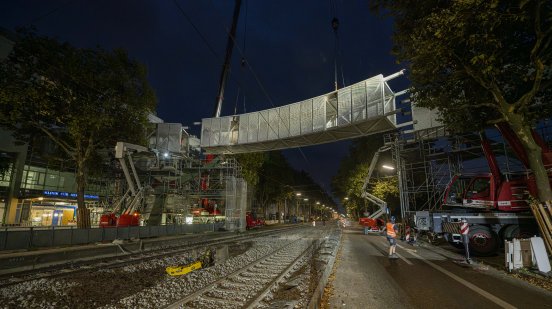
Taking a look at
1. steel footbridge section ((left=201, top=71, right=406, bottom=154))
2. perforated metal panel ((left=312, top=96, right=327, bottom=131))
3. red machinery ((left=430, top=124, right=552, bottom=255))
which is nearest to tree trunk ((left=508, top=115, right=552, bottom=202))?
red machinery ((left=430, top=124, right=552, bottom=255))

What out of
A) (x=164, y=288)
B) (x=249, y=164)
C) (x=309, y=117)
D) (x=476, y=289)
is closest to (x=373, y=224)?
(x=309, y=117)

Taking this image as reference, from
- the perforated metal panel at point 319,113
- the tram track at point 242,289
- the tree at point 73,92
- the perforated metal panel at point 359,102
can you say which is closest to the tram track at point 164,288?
the tram track at point 242,289

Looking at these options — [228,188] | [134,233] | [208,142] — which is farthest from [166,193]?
[134,233]

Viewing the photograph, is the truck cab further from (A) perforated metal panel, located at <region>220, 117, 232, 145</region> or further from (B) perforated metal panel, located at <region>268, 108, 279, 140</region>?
(A) perforated metal panel, located at <region>220, 117, 232, 145</region>

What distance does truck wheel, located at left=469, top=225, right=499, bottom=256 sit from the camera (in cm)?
1259

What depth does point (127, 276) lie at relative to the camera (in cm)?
912

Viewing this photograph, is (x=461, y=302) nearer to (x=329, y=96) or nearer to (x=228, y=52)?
(x=329, y=96)

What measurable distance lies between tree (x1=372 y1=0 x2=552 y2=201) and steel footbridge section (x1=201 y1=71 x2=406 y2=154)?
17.2ft

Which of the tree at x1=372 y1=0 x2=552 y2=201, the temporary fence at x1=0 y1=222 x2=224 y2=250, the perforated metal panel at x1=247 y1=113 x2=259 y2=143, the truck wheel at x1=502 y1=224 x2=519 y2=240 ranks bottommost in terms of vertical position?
the temporary fence at x1=0 y1=222 x2=224 y2=250

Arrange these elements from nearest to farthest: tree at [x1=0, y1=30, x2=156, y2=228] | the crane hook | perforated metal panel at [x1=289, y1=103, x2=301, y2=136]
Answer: tree at [x1=0, y1=30, x2=156, y2=228]
the crane hook
perforated metal panel at [x1=289, y1=103, x2=301, y2=136]

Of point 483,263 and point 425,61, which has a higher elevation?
point 425,61

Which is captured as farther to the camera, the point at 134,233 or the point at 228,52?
the point at 228,52

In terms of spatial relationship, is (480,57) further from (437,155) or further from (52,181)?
(52,181)

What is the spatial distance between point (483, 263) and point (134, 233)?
18497 mm
